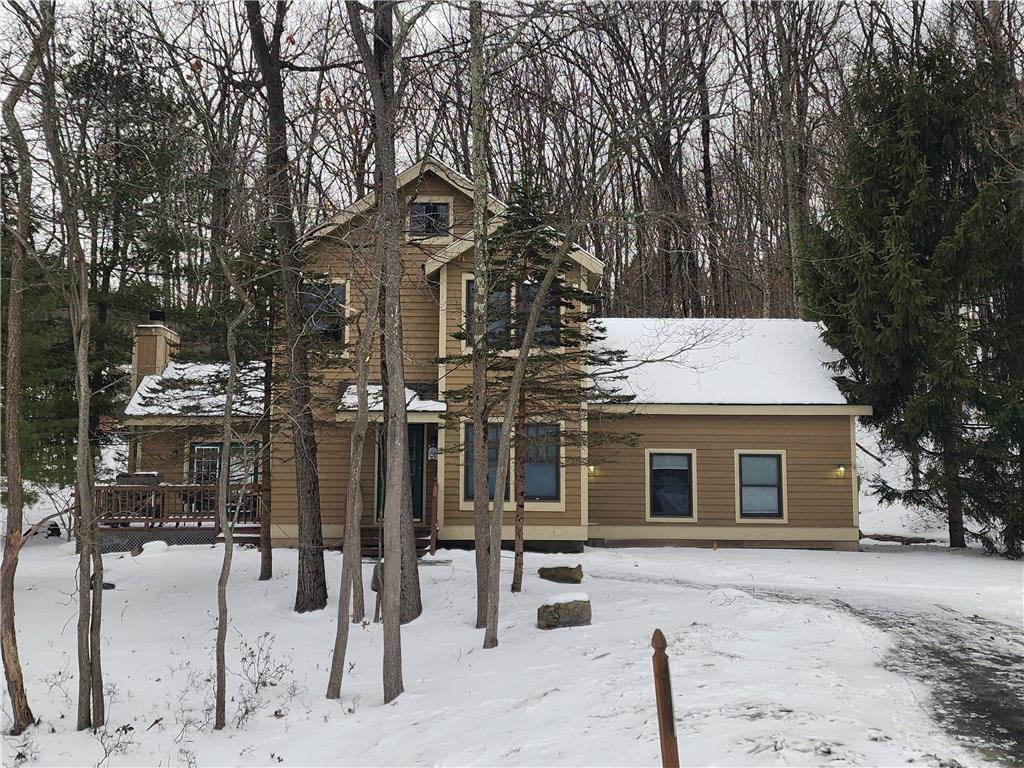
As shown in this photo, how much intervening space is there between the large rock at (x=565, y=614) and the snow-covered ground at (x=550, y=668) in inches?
7.3

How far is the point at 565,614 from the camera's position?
10.1m

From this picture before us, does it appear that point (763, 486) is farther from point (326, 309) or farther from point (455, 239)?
point (326, 309)

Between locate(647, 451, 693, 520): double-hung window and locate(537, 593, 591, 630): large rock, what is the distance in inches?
295

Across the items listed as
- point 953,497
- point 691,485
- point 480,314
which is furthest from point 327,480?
point 953,497

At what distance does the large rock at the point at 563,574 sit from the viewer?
12742 mm

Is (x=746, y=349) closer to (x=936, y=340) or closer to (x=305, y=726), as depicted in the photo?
(x=936, y=340)

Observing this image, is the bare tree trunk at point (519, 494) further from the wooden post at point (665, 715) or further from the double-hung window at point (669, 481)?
the wooden post at point (665, 715)

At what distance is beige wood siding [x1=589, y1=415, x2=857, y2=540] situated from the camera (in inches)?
670

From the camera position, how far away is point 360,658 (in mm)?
10531

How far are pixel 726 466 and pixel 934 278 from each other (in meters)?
5.85

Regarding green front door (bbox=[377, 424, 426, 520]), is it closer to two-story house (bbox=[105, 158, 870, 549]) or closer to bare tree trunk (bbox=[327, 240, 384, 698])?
two-story house (bbox=[105, 158, 870, 549])

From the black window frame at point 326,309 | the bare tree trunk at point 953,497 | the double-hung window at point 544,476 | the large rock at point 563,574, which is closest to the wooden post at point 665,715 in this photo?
the large rock at point 563,574

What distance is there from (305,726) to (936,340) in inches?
563

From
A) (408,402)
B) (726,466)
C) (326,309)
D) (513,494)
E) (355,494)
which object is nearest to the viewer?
(355,494)
